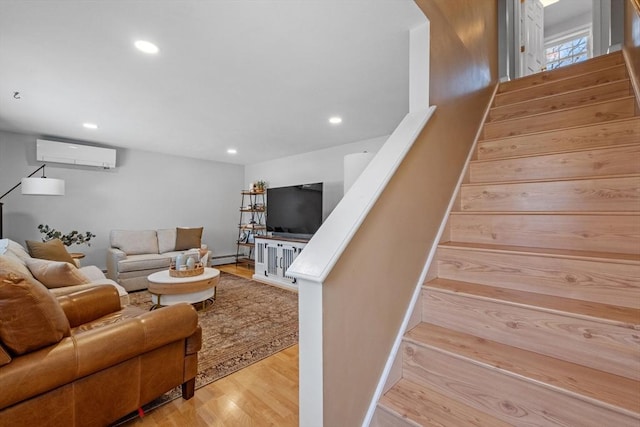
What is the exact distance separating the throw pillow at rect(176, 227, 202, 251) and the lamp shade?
1.75m

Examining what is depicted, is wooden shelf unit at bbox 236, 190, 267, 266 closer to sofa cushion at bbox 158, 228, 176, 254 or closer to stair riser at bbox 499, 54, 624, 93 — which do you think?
sofa cushion at bbox 158, 228, 176, 254

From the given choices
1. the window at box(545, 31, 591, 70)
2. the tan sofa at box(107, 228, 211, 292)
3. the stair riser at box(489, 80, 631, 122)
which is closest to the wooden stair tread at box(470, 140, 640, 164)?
the stair riser at box(489, 80, 631, 122)

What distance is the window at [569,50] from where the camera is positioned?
4344mm

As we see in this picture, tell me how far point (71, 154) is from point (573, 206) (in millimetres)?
5724

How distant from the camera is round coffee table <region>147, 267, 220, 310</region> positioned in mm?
2822

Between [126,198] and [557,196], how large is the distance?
18.7ft

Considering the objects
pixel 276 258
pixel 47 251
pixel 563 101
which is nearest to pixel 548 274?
pixel 563 101

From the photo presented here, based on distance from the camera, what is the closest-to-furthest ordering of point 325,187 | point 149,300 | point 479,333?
point 479,333, point 149,300, point 325,187

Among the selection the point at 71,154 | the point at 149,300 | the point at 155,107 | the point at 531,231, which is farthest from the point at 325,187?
the point at 71,154

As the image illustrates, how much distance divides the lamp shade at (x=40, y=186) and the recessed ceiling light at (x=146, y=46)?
2.80 metres

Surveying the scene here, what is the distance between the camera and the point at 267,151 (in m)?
5.02

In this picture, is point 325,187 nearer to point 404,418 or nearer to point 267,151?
point 267,151

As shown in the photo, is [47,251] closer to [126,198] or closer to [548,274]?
[126,198]

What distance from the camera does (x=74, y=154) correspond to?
407 centimetres
